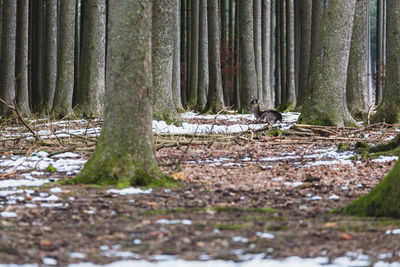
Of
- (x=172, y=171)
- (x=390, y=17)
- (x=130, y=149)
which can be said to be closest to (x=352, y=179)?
(x=172, y=171)

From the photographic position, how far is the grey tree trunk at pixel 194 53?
69.2 feet

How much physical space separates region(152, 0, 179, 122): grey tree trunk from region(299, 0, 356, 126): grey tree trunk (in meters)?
3.17

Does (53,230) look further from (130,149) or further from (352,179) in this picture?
(352,179)

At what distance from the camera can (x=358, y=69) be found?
13.0 m

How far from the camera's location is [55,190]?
16.0 feet

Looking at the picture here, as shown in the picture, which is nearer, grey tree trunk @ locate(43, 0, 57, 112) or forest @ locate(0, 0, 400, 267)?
forest @ locate(0, 0, 400, 267)

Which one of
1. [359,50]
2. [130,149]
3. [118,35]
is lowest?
[130,149]

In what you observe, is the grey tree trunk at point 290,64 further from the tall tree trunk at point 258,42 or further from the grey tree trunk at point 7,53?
the grey tree trunk at point 7,53

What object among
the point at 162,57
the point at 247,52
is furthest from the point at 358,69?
the point at 162,57

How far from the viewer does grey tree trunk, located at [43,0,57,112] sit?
56.2ft

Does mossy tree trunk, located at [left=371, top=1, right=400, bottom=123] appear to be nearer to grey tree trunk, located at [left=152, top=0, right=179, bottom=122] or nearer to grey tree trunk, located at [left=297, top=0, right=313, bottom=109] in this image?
grey tree trunk, located at [left=152, top=0, right=179, bottom=122]

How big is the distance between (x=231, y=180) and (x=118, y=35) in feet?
7.00

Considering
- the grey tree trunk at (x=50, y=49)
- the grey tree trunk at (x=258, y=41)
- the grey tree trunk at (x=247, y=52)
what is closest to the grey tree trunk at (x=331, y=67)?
the grey tree trunk at (x=247, y=52)

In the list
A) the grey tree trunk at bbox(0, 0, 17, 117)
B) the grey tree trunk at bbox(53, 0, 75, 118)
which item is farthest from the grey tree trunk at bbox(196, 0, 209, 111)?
the grey tree trunk at bbox(0, 0, 17, 117)
